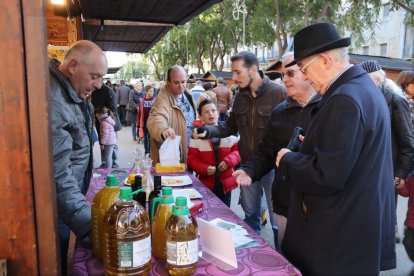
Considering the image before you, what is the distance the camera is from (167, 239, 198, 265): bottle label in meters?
1.37

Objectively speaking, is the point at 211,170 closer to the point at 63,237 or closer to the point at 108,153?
the point at 63,237

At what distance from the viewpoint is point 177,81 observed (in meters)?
4.21

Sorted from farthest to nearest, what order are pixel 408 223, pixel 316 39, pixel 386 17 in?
pixel 386 17, pixel 408 223, pixel 316 39

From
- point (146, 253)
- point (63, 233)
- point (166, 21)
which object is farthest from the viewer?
point (166, 21)

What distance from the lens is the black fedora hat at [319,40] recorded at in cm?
172

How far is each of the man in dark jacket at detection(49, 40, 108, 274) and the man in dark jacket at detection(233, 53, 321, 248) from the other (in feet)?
3.49

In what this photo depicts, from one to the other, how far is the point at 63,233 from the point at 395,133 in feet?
11.0

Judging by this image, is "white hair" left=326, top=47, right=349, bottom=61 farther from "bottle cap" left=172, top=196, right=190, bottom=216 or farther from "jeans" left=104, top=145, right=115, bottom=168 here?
"jeans" left=104, top=145, right=115, bottom=168

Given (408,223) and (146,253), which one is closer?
(146,253)

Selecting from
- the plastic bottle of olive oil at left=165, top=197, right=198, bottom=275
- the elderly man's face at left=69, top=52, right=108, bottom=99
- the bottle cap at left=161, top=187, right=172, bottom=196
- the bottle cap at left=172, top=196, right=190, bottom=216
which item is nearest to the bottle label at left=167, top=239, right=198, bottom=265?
the plastic bottle of olive oil at left=165, top=197, right=198, bottom=275

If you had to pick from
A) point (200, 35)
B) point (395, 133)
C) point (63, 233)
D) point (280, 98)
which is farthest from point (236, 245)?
point (200, 35)

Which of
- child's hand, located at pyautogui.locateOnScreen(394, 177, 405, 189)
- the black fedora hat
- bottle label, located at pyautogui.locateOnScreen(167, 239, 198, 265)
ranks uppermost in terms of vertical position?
the black fedora hat

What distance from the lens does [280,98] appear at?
3459mm

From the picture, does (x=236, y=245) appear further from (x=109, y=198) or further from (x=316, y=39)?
(x=316, y=39)
